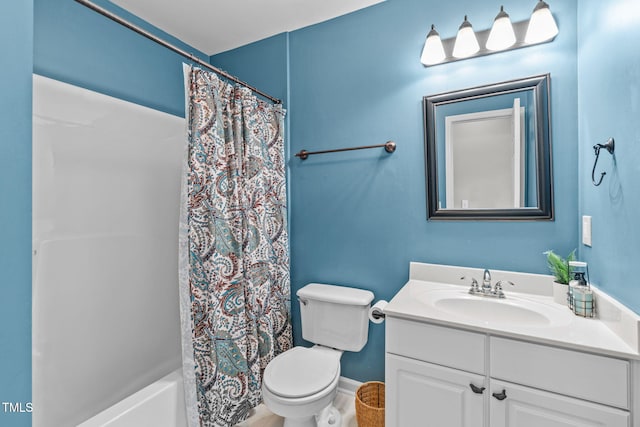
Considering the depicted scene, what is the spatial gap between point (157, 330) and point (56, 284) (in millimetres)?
609

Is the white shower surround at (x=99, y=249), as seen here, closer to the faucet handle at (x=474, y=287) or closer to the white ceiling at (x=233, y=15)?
the white ceiling at (x=233, y=15)

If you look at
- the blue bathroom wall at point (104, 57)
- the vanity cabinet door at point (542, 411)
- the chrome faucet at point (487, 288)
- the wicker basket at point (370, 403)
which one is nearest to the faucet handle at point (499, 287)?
the chrome faucet at point (487, 288)

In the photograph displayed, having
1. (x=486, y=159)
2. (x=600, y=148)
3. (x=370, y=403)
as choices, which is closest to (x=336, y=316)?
(x=370, y=403)

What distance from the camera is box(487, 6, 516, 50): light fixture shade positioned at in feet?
4.64

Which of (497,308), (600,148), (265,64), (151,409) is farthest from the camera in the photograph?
(265,64)

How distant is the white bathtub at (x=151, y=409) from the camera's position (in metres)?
1.16

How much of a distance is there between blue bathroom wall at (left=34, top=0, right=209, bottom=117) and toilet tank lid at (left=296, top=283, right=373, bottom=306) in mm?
1614

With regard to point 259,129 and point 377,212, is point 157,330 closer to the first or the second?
point 259,129

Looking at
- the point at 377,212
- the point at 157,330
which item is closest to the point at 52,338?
the point at 157,330

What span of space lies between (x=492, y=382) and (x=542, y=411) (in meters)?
0.16

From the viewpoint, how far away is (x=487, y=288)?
1.48 metres

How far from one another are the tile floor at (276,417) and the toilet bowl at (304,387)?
0.07m

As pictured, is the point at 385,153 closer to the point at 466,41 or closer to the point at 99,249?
the point at 466,41

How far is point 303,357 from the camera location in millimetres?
1669
